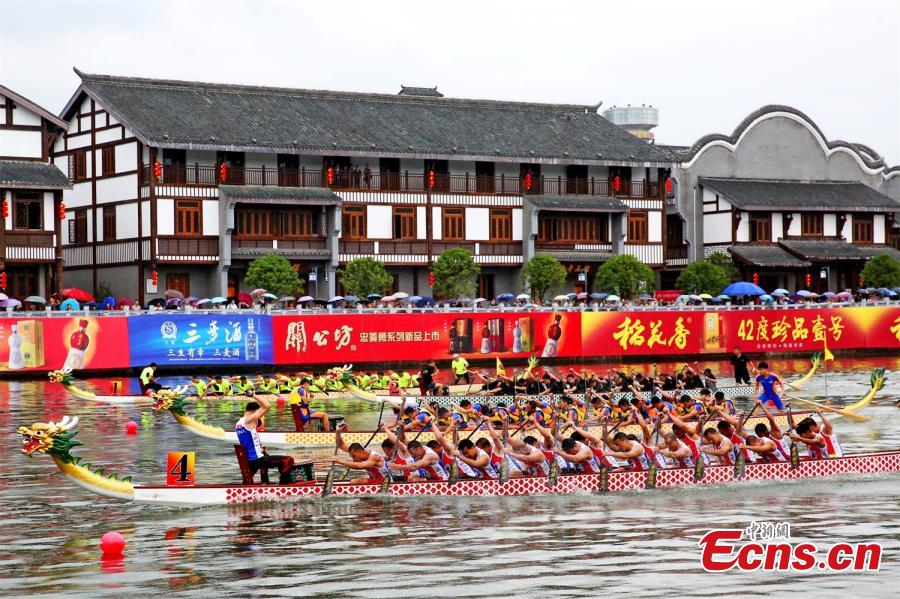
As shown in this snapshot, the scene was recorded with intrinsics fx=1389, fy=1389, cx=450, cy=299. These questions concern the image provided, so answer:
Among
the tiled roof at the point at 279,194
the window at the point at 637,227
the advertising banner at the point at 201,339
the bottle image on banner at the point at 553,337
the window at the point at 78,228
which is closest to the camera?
the advertising banner at the point at 201,339

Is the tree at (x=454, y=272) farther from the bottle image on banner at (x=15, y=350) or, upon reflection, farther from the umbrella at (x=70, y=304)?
the bottle image on banner at (x=15, y=350)

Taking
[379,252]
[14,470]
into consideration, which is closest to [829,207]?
[379,252]

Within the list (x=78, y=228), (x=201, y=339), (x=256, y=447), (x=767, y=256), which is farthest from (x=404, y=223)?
(x=256, y=447)

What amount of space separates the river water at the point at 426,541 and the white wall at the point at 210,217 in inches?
1356

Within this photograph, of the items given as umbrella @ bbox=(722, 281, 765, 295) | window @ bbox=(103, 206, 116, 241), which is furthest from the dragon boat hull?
window @ bbox=(103, 206, 116, 241)

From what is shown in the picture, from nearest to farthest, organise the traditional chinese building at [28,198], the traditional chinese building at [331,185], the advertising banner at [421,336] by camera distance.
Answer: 1. the advertising banner at [421,336]
2. the traditional chinese building at [28,198]
3. the traditional chinese building at [331,185]

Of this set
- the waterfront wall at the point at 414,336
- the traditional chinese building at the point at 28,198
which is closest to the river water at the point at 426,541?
the waterfront wall at the point at 414,336

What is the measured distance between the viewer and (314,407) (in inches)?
1783

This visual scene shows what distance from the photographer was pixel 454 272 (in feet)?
218

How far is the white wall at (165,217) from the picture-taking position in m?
63.0

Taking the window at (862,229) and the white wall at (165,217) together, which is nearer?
the white wall at (165,217)

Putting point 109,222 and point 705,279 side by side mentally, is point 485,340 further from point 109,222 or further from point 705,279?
point 109,222

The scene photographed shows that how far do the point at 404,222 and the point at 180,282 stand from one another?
11.7m

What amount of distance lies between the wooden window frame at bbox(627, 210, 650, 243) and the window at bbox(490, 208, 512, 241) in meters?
7.41
